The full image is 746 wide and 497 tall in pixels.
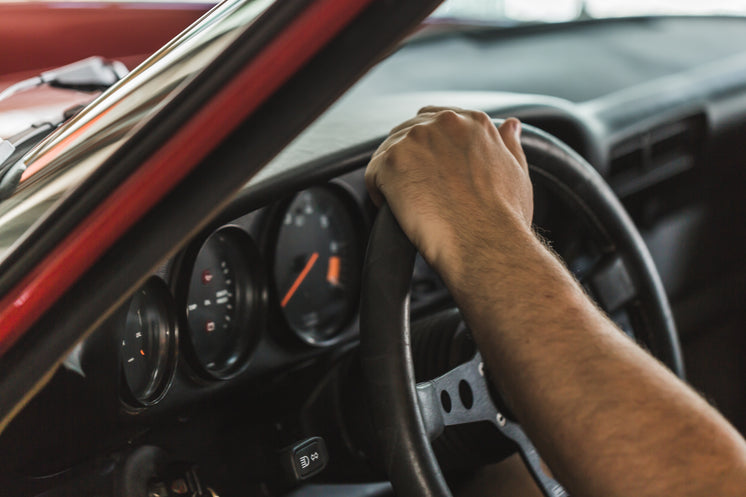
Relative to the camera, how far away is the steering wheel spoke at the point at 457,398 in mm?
974

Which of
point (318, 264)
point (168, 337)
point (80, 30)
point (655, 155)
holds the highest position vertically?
point (80, 30)

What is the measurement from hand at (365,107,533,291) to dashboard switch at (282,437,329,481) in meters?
0.36

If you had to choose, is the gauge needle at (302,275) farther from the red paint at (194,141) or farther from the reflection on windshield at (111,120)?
the red paint at (194,141)

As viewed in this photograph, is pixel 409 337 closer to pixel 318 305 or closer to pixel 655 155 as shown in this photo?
pixel 318 305

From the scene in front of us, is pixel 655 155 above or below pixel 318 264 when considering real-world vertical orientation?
below

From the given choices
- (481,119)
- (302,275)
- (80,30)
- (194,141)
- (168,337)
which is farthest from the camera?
(80,30)

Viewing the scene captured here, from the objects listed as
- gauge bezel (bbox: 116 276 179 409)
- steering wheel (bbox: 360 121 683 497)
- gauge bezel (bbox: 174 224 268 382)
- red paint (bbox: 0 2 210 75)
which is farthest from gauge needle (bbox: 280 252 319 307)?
red paint (bbox: 0 2 210 75)

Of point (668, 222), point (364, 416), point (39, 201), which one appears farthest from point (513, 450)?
point (668, 222)

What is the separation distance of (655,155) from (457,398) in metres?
1.46

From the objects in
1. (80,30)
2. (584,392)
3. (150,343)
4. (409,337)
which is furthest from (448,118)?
(80,30)

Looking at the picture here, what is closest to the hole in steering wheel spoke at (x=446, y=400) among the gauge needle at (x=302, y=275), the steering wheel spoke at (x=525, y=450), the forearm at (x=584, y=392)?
the steering wheel spoke at (x=525, y=450)

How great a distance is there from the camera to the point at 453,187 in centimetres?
92

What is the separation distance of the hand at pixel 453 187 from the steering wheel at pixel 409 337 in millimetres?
62

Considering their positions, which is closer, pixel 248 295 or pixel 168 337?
pixel 168 337
